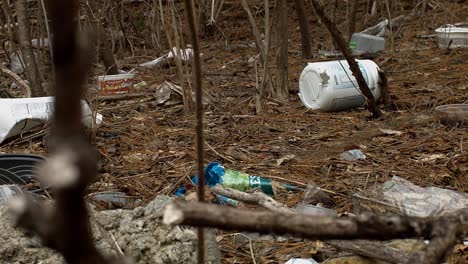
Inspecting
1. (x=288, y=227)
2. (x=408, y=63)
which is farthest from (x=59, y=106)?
(x=408, y=63)

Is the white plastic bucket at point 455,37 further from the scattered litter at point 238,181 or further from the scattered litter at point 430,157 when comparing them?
the scattered litter at point 238,181

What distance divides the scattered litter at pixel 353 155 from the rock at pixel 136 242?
1428mm

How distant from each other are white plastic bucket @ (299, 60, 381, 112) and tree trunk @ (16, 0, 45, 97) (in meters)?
1.84

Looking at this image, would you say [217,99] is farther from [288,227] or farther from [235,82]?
[288,227]

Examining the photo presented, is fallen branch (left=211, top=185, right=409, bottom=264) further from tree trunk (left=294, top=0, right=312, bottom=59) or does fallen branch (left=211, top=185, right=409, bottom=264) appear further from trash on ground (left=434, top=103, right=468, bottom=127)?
tree trunk (left=294, top=0, right=312, bottom=59)

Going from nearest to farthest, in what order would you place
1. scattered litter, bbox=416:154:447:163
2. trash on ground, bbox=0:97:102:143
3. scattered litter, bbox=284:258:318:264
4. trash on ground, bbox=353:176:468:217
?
scattered litter, bbox=284:258:318:264 < trash on ground, bbox=353:176:468:217 < scattered litter, bbox=416:154:447:163 < trash on ground, bbox=0:97:102:143

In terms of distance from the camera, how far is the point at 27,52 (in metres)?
4.61

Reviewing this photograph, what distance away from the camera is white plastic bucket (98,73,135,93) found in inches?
214

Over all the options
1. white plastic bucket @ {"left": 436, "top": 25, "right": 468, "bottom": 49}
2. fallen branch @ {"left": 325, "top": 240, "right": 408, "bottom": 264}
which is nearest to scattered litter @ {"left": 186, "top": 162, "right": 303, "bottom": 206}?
fallen branch @ {"left": 325, "top": 240, "right": 408, "bottom": 264}

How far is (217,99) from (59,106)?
15.3 feet

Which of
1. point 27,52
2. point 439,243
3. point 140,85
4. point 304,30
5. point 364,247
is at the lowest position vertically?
point 140,85

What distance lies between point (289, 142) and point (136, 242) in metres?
1.91

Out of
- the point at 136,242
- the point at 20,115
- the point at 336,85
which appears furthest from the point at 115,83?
the point at 136,242

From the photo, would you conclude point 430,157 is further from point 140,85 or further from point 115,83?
point 140,85
